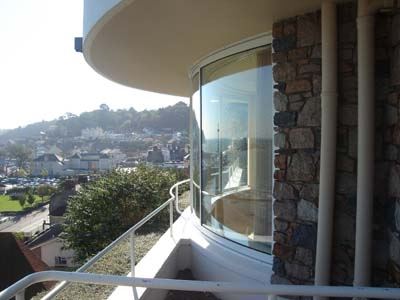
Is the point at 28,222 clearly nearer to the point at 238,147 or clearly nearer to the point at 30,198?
the point at 30,198


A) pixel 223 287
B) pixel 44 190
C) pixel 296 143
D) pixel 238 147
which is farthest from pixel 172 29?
pixel 44 190

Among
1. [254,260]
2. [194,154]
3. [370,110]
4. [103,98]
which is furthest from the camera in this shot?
[103,98]

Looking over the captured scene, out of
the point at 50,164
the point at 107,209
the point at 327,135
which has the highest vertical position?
the point at 327,135

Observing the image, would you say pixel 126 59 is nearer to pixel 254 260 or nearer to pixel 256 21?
pixel 256 21

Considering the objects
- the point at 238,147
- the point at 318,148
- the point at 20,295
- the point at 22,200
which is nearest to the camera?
the point at 20,295

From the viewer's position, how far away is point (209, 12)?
3.38 metres

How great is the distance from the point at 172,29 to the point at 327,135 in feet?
6.18

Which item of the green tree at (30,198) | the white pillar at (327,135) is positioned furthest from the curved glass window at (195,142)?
the green tree at (30,198)

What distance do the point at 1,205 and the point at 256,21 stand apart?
174ft

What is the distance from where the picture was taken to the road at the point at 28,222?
36.4m

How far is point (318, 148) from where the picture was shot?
3.13 metres

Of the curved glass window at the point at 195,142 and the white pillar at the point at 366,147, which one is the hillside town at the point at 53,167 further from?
the white pillar at the point at 366,147

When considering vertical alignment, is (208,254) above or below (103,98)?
below

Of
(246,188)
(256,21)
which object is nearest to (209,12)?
(256,21)
